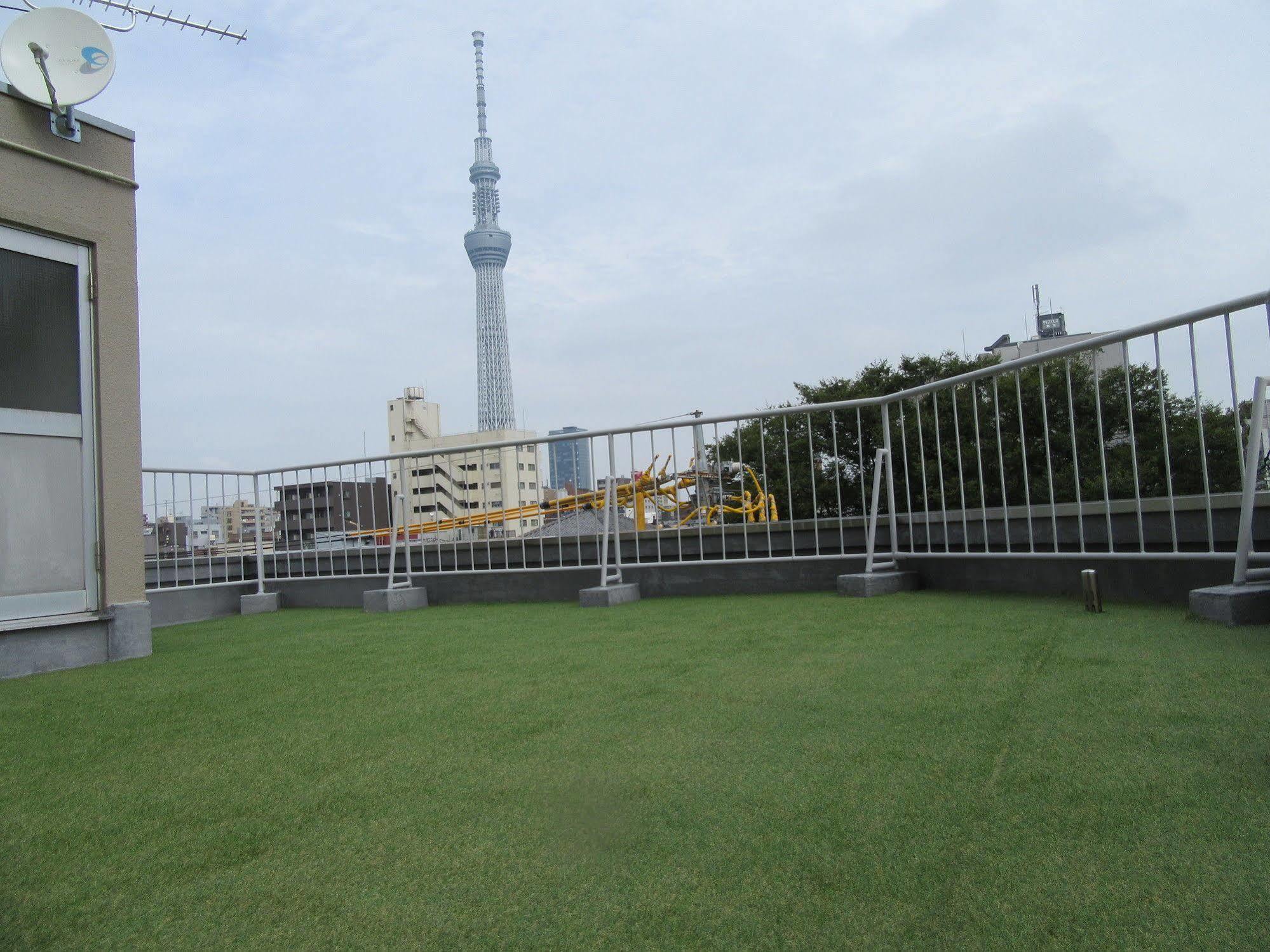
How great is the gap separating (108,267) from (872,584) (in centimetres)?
478

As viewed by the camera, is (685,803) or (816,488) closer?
(685,803)

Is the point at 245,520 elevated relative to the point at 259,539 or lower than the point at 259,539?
elevated

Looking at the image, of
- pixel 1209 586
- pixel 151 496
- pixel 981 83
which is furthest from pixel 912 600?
pixel 981 83

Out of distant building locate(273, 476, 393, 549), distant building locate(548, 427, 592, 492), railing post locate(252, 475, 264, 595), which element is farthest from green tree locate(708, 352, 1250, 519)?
railing post locate(252, 475, 264, 595)

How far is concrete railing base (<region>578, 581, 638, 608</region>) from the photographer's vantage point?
5.51 m

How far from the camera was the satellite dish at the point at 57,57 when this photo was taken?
4.18 meters

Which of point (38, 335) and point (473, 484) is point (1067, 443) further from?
point (38, 335)

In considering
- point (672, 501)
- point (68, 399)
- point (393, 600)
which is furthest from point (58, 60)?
point (672, 501)

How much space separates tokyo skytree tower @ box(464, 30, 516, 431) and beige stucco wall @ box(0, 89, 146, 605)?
3857 inches

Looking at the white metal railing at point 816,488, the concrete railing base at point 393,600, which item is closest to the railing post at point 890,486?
the white metal railing at point 816,488

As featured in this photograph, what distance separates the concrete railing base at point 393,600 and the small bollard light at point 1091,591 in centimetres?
488

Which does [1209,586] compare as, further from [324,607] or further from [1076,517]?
[324,607]

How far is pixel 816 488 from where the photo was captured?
6750 mm

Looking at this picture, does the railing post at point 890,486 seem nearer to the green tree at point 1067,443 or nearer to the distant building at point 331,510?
the green tree at point 1067,443
